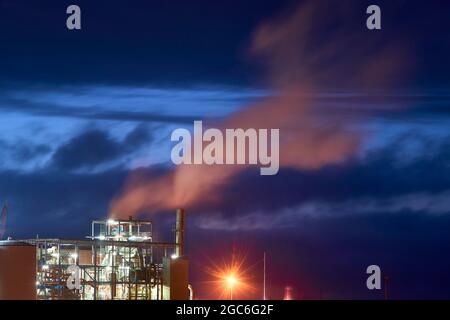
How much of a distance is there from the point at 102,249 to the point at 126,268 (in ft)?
8.67

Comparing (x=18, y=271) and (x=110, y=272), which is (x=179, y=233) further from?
(x=18, y=271)

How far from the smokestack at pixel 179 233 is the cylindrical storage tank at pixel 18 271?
16.2 m

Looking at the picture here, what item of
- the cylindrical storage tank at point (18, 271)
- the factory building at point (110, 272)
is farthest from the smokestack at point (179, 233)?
the cylindrical storage tank at point (18, 271)

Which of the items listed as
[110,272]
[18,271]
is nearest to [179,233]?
[110,272]

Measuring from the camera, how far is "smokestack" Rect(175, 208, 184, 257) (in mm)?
71750

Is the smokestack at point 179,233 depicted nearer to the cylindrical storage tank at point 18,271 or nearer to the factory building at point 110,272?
the factory building at point 110,272

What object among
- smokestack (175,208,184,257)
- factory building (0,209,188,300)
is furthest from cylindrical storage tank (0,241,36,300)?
smokestack (175,208,184,257)

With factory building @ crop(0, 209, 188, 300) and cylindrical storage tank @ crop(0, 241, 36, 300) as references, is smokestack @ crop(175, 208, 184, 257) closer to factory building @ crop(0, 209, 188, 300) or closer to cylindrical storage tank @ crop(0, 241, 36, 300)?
factory building @ crop(0, 209, 188, 300)

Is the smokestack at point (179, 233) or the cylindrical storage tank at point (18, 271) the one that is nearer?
the cylindrical storage tank at point (18, 271)

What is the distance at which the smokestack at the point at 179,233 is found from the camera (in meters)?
71.8
